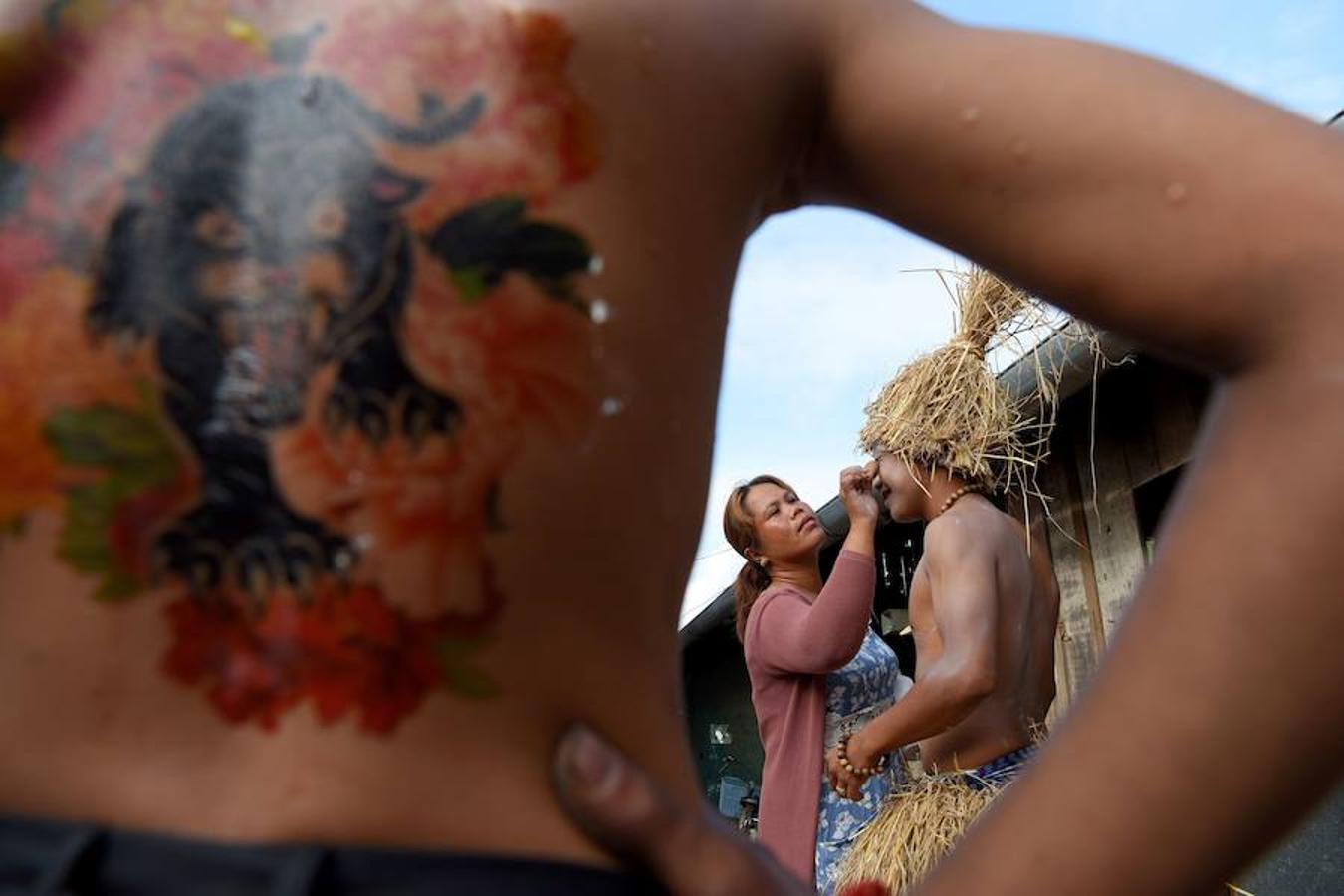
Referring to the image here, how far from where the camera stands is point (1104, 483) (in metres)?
4.90

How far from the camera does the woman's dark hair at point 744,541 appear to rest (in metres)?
4.24

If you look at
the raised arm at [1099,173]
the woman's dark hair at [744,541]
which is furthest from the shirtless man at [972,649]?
the raised arm at [1099,173]

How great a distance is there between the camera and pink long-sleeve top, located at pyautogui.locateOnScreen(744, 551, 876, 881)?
3539 mm

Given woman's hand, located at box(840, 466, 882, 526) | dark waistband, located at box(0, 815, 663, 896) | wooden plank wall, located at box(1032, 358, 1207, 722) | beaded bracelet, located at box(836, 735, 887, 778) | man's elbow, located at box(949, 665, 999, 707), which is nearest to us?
dark waistband, located at box(0, 815, 663, 896)

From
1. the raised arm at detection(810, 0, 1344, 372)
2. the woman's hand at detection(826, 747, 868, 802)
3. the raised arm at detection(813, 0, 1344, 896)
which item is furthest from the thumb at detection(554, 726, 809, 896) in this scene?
the woman's hand at detection(826, 747, 868, 802)

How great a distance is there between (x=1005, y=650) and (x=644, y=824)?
3.05 metres

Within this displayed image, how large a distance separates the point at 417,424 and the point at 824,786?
3.56 m

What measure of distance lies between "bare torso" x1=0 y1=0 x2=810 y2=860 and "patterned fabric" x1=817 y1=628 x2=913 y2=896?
10.1 feet

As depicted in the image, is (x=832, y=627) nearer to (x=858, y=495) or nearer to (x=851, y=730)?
(x=851, y=730)

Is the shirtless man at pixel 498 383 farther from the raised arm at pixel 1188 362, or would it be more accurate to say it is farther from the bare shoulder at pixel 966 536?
the bare shoulder at pixel 966 536

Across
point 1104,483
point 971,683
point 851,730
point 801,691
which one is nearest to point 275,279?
point 971,683

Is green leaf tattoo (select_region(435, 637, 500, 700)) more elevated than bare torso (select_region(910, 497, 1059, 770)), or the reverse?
green leaf tattoo (select_region(435, 637, 500, 700))

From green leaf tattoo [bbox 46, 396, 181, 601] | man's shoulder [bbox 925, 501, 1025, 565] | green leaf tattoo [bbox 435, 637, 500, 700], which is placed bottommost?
man's shoulder [bbox 925, 501, 1025, 565]

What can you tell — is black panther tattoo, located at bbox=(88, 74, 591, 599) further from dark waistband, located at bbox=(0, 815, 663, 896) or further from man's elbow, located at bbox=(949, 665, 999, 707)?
man's elbow, located at bbox=(949, 665, 999, 707)
